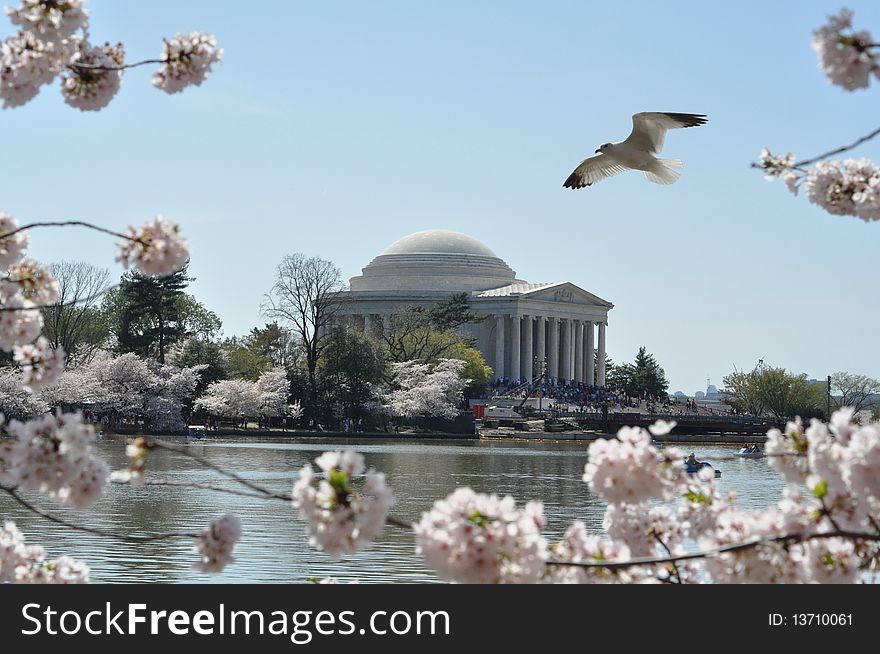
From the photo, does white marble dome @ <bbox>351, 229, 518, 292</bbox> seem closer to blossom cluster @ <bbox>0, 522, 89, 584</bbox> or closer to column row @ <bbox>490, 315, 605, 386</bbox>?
column row @ <bbox>490, 315, 605, 386</bbox>

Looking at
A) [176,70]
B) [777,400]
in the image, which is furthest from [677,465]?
[777,400]

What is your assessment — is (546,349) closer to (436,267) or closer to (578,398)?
(436,267)

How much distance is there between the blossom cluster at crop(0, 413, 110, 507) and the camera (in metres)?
6.25

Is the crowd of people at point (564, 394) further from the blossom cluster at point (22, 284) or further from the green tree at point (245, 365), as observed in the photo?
the blossom cluster at point (22, 284)

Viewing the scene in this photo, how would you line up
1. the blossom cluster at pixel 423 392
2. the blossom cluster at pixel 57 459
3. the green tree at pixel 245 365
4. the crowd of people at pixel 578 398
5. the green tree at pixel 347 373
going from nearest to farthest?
the blossom cluster at pixel 57 459 → the green tree at pixel 347 373 → the blossom cluster at pixel 423 392 → the green tree at pixel 245 365 → the crowd of people at pixel 578 398

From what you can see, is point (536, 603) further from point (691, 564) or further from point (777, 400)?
point (777, 400)

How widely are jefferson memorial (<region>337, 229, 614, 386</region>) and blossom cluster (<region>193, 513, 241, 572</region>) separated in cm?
13033

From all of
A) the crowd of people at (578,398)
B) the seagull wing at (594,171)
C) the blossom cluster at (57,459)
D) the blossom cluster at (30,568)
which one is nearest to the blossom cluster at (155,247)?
the blossom cluster at (57,459)

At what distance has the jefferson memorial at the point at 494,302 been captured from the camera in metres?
143

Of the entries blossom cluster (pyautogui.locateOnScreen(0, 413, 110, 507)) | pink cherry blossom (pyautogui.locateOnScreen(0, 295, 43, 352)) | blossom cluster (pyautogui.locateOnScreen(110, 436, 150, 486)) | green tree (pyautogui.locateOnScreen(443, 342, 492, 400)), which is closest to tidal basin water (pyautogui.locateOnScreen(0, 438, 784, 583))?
blossom cluster (pyautogui.locateOnScreen(110, 436, 150, 486))

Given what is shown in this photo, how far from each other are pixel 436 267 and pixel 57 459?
14394cm

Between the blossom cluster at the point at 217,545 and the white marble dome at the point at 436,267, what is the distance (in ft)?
458

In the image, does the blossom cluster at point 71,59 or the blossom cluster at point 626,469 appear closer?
the blossom cluster at point 626,469

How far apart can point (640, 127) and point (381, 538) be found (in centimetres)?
1410
